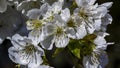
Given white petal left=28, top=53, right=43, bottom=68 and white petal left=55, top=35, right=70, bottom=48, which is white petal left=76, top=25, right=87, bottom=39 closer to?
white petal left=55, top=35, right=70, bottom=48

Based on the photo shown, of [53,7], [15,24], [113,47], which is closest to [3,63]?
[113,47]

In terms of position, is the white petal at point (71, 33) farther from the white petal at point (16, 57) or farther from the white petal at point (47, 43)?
the white petal at point (16, 57)

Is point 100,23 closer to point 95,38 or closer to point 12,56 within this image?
point 95,38

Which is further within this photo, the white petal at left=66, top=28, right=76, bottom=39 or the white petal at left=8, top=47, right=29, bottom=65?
the white petal at left=8, top=47, right=29, bottom=65

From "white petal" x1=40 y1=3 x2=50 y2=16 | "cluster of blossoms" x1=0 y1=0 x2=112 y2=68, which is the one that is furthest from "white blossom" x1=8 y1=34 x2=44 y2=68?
"white petal" x1=40 y1=3 x2=50 y2=16

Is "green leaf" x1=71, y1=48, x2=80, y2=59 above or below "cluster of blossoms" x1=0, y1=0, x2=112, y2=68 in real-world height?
below

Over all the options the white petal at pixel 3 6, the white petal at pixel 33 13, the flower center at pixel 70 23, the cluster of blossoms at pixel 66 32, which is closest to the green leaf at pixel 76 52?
the cluster of blossoms at pixel 66 32

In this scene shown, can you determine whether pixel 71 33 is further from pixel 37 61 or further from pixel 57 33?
pixel 37 61

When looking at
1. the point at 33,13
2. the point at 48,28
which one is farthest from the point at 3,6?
the point at 48,28
